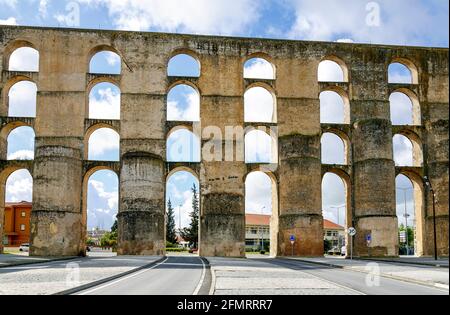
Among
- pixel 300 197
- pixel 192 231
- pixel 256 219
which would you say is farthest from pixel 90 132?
pixel 256 219

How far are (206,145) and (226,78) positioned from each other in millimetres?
5697

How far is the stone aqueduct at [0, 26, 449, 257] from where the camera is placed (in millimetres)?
42062

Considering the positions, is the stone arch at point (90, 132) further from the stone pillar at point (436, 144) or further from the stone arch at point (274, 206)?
the stone pillar at point (436, 144)

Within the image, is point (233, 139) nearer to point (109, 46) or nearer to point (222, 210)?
point (222, 210)

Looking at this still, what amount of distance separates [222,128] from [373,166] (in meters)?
12.1

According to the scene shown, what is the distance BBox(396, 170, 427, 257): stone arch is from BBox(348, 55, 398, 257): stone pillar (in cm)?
318

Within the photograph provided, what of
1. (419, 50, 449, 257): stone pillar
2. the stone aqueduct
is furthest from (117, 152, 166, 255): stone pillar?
(419, 50, 449, 257): stone pillar

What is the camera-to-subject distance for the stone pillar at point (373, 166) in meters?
43.2

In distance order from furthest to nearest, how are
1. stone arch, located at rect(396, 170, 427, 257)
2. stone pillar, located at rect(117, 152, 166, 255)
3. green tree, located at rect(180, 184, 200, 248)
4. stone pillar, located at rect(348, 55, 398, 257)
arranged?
green tree, located at rect(180, 184, 200, 248) → stone arch, located at rect(396, 170, 427, 257) → stone pillar, located at rect(348, 55, 398, 257) → stone pillar, located at rect(117, 152, 166, 255)

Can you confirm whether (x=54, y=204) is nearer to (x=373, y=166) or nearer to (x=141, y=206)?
(x=141, y=206)

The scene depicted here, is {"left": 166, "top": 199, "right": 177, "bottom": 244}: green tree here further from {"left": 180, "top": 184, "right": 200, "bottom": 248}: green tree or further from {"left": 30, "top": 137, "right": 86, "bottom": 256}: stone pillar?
{"left": 30, "top": 137, "right": 86, "bottom": 256}: stone pillar

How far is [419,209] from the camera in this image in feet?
151

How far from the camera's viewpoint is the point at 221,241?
42.2 m
